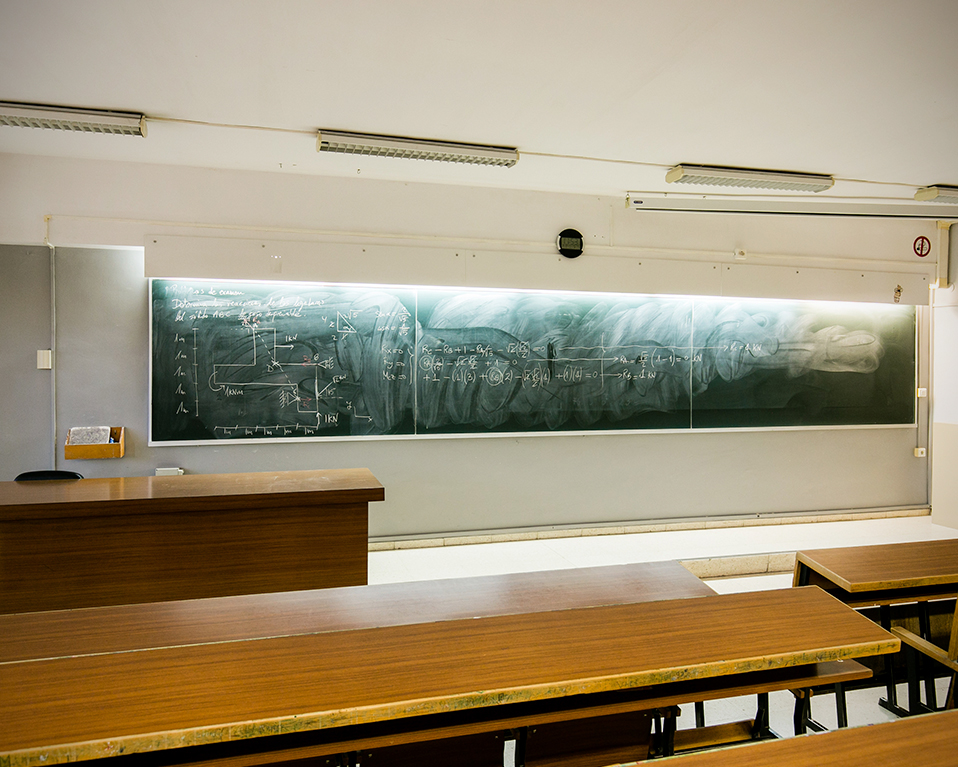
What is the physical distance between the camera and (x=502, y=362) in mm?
4945

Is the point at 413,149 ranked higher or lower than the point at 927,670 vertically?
higher

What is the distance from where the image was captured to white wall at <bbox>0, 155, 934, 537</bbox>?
4188 mm

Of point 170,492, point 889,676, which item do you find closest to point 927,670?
point 889,676

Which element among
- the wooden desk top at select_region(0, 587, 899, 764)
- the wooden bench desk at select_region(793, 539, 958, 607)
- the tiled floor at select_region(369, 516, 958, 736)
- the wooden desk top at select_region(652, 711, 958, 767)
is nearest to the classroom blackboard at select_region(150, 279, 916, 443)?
the tiled floor at select_region(369, 516, 958, 736)

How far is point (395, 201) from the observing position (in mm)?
4660

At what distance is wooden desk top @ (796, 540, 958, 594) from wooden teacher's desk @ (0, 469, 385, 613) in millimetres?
2135

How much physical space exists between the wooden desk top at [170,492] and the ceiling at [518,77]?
1995mm

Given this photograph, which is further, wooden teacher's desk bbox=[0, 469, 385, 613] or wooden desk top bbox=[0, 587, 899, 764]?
wooden teacher's desk bbox=[0, 469, 385, 613]

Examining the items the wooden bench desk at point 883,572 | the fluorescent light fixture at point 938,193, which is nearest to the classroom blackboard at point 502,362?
the fluorescent light fixture at point 938,193

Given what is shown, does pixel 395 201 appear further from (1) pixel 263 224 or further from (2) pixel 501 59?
(2) pixel 501 59

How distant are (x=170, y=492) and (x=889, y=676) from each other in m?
3.51

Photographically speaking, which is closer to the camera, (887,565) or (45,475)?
(887,565)

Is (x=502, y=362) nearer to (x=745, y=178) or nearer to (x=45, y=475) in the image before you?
(x=745, y=178)

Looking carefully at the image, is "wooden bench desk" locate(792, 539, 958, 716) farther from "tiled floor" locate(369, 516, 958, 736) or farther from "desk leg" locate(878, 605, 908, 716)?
"tiled floor" locate(369, 516, 958, 736)
